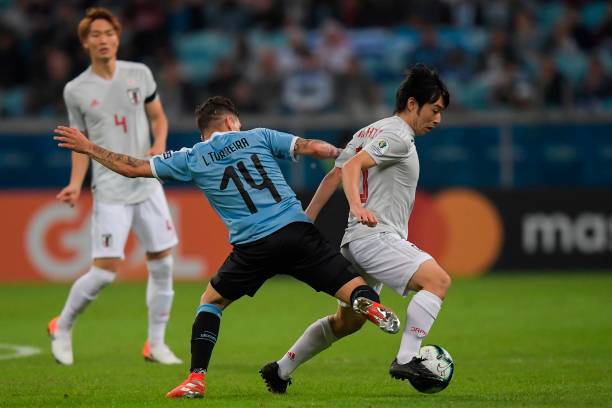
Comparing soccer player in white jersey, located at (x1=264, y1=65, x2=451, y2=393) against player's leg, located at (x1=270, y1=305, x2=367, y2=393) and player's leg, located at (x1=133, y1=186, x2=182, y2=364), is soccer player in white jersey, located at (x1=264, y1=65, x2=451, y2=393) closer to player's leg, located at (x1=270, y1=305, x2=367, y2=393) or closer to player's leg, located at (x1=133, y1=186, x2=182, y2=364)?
player's leg, located at (x1=270, y1=305, x2=367, y2=393)

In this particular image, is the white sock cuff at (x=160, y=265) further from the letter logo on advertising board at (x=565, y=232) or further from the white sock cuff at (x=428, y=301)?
the letter logo on advertising board at (x=565, y=232)

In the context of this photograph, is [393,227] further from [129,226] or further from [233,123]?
[129,226]

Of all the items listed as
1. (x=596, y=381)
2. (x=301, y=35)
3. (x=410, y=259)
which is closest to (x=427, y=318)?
(x=410, y=259)

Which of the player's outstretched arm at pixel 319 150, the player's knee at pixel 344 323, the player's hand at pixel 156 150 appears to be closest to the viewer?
the player's outstretched arm at pixel 319 150

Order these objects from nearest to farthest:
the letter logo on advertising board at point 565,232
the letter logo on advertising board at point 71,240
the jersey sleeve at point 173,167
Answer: the jersey sleeve at point 173,167
the letter logo on advertising board at point 71,240
the letter logo on advertising board at point 565,232

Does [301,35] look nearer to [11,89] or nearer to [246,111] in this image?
[246,111]

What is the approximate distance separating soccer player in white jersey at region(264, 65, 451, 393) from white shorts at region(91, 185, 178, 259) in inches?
94.5

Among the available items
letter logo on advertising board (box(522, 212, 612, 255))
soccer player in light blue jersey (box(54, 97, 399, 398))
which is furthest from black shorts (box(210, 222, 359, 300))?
letter logo on advertising board (box(522, 212, 612, 255))

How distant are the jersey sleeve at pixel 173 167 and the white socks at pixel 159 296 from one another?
253 centimetres

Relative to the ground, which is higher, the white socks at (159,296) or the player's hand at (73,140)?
the player's hand at (73,140)

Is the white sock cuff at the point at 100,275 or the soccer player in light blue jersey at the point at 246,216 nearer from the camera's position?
the soccer player in light blue jersey at the point at 246,216

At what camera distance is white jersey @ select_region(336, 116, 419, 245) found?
6.98 metres

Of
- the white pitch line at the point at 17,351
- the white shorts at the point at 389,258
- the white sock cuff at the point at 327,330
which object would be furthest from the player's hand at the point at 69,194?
the white shorts at the point at 389,258

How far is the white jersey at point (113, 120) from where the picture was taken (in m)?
9.27
